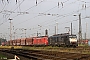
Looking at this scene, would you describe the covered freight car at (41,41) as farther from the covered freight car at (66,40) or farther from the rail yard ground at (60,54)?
the rail yard ground at (60,54)

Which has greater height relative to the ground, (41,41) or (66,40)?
(66,40)

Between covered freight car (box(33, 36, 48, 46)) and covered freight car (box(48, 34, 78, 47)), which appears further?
covered freight car (box(33, 36, 48, 46))

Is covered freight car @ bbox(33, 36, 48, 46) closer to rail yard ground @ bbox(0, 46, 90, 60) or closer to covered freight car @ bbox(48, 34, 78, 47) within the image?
covered freight car @ bbox(48, 34, 78, 47)

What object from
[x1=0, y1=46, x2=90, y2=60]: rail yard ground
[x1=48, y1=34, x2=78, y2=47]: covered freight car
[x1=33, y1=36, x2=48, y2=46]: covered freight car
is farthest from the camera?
[x1=33, y1=36, x2=48, y2=46]: covered freight car

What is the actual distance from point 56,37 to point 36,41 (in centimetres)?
1390

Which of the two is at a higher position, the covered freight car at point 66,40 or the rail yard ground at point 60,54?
the covered freight car at point 66,40

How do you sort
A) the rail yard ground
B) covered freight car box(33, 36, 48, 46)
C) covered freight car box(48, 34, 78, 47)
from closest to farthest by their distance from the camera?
the rail yard ground, covered freight car box(48, 34, 78, 47), covered freight car box(33, 36, 48, 46)

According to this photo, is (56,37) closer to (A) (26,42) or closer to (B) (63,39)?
(B) (63,39)

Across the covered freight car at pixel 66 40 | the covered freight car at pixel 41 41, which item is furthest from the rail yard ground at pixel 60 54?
the covered freight car at pixel 41 41

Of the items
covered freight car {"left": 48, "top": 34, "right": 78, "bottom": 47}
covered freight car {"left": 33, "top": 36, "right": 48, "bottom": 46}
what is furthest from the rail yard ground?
covered freight car {"left": 33, "top": 36, "right": 48, "bottom": 46}

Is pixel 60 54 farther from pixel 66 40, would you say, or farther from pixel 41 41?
pixel 41 41

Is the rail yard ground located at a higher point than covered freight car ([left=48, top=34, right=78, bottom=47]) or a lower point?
lower

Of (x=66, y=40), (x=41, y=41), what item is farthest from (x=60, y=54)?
(x=41, y=41)

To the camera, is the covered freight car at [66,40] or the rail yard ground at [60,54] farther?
the covered freight car at [66,40]
